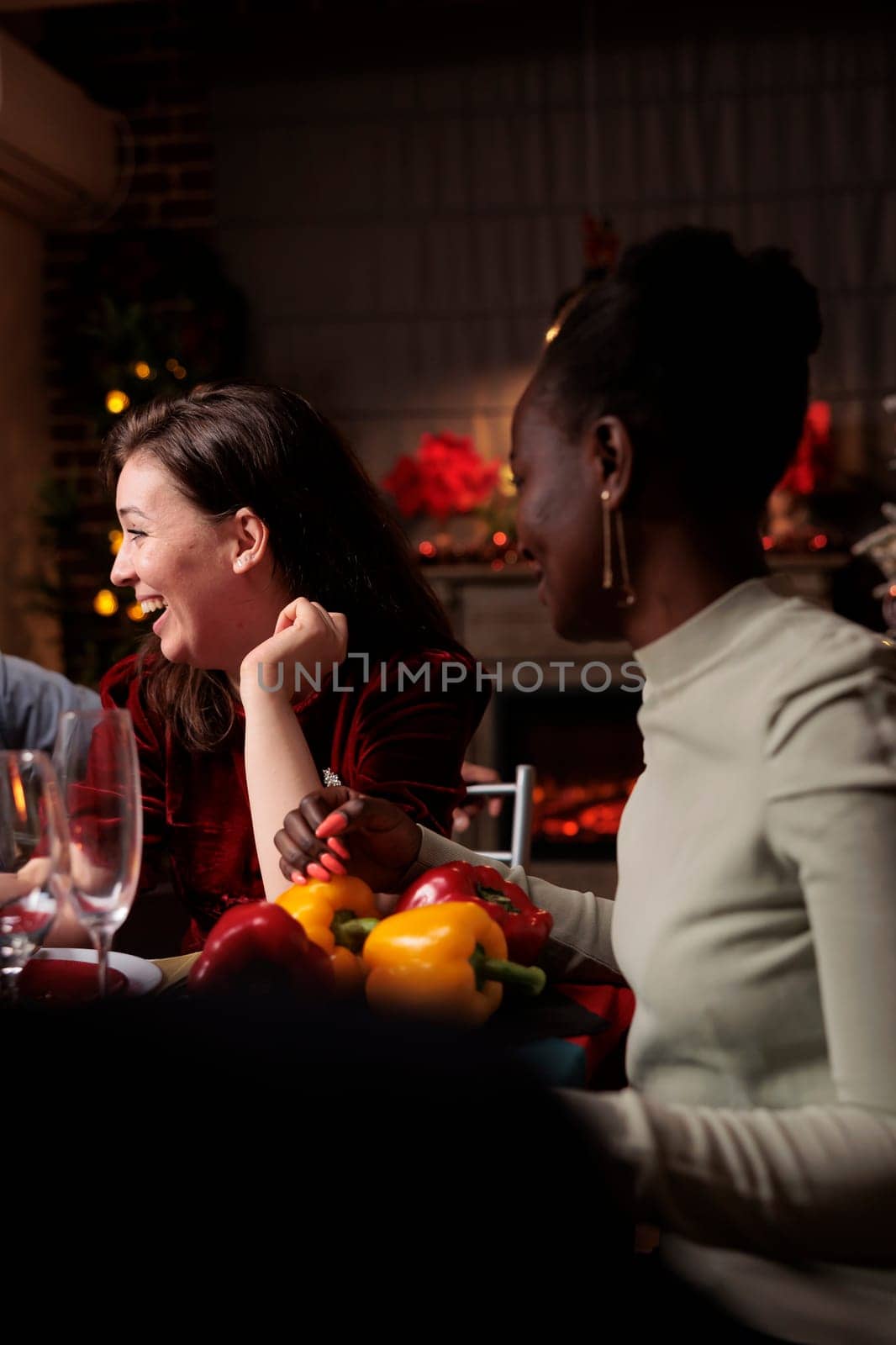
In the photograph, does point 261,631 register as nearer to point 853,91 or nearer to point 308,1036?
point 308,1036

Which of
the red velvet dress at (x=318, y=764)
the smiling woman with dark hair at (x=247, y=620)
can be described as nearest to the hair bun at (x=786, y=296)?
the smiling woman with dark hair at (x=247, y=620)

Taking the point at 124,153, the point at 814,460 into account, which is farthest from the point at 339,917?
the point at 124,153

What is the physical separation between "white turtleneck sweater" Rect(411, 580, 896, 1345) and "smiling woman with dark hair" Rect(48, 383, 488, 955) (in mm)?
841

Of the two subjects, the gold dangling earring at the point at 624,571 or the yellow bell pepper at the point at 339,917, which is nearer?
the gold dangling earring at the point at 624,571

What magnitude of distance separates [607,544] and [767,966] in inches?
12.3

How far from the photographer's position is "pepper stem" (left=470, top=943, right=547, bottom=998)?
3.62 feet

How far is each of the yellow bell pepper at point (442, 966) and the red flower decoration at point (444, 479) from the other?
388 cm

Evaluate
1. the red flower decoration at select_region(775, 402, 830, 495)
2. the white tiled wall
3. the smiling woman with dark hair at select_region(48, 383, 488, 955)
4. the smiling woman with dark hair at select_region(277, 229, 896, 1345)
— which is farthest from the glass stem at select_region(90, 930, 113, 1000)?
the white tiled wall

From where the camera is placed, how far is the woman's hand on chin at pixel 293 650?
1649mm

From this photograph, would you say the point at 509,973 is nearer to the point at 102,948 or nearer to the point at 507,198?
the point at 102,948

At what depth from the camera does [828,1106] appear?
33.0 inches

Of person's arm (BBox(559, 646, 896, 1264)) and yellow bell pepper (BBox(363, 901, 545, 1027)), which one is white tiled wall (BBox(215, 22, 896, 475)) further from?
person's arm (BBox(559, 646, 896, 1264))

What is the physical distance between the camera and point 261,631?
75.0 inches

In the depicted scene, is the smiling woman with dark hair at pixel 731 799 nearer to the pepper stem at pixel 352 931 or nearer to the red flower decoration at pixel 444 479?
the pepper stem at pixel 352 931
